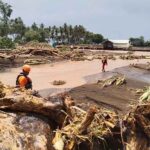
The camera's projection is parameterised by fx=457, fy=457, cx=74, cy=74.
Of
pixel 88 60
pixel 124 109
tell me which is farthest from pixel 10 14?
pixel 124 109

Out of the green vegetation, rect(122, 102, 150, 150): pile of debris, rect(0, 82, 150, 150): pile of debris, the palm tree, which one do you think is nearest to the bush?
the palm tree

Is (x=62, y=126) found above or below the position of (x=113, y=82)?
above

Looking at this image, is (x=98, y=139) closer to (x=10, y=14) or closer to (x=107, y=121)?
(x=107, y=121)

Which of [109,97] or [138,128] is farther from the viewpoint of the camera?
[109,97]

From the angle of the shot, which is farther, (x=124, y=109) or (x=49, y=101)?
(x=124, y=109)

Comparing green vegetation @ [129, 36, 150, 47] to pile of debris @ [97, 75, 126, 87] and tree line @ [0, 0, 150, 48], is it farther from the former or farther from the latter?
pile of debris @ [97, 75, 126, 87]

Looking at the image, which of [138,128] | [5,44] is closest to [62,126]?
[138,128]

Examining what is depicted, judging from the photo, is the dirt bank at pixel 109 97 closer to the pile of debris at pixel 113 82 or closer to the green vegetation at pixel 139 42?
the pile of debris at pixel 113 82

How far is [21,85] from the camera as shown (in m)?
9.47

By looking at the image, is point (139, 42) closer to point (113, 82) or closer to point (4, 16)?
point (4, 16)

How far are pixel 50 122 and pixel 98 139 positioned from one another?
3.04ft

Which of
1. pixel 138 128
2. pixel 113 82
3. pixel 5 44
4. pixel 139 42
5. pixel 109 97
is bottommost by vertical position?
pixel 139 42

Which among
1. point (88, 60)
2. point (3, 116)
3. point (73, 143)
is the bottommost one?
point (88, 60)

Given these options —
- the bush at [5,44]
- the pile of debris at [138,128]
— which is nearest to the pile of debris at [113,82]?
the pile of debris at [138,128]
